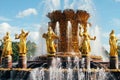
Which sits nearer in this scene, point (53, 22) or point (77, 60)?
point (77, 60)

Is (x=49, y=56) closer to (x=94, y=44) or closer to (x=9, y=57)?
(x=9, y=57)

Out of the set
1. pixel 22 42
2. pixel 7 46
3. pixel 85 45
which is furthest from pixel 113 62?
pixel 7 46

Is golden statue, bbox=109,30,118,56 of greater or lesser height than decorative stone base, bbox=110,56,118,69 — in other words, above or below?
above

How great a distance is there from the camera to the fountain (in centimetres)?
1750

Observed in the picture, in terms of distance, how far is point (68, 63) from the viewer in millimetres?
19094

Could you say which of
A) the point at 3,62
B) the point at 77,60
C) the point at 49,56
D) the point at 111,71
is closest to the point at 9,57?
the point at 3,62

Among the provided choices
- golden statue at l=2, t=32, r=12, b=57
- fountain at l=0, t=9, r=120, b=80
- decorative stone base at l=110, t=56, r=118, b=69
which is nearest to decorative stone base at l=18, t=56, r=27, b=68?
fountain at l=0, t=9, r=120, b=80

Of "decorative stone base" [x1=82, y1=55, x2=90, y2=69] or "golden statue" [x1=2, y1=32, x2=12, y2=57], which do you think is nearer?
"decorative stone base" [x1=82, y1=55, x2=90, y2=69]

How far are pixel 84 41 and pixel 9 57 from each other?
14.2 ft

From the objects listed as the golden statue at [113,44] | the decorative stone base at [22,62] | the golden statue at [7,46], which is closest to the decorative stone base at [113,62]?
the golden statue at [113,44]

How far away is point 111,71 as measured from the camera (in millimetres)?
17797

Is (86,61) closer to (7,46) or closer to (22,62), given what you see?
(22,62)

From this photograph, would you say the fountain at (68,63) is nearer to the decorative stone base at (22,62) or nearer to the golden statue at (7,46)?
the decorative stone base at (22,62)

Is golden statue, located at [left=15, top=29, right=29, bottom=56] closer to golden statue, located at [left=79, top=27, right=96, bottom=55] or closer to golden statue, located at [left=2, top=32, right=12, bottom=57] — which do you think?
golden statue, located at [left=2, top=32, right=12, bottom=57]
